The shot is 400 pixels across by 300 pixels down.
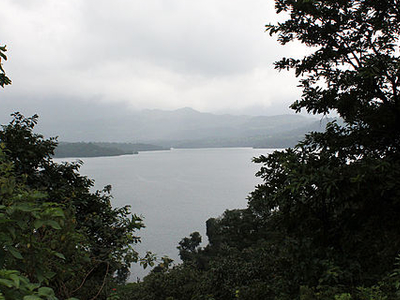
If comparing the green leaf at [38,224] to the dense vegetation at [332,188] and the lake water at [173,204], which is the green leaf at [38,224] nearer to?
the dense vegetation at [332,188]

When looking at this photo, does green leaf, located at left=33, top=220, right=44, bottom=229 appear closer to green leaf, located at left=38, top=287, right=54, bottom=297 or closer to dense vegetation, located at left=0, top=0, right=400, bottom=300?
green leaf, located at left=38, top=287, right=54, bottom=297

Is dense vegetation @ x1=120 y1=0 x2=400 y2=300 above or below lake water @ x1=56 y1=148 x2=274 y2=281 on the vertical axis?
above

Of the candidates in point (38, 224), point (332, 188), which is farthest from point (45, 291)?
point (332, 188)

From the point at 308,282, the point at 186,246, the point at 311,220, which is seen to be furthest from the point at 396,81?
the point at 186,246

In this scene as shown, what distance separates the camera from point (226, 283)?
11.1 metres

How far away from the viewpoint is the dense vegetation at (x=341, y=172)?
16.1ft

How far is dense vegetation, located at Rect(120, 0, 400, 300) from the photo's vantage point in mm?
4902

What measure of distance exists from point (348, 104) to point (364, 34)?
1.61 metres

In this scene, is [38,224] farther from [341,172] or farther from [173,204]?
[173,204]

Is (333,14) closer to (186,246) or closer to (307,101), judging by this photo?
(307,101)

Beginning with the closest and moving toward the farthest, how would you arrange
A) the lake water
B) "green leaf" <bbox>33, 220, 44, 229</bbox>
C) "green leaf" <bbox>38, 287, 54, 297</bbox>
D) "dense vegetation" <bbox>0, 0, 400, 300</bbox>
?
"green leaf" <bbox>38, 287, 54, 297</bbox> < "green leaf" <bbox>33, 220, 44, 229</bbox> < "dense vegetation" <bbox>0, 0, 400, 300</bbox> < the lake water

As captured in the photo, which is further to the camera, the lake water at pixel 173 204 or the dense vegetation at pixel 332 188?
the lake water at pixel 173 204

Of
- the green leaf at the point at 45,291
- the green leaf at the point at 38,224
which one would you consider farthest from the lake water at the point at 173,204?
the green leaf at the point at 45,291

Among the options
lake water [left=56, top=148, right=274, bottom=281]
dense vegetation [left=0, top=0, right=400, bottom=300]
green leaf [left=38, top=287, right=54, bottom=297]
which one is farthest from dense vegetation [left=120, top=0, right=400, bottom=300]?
lake water [left=56, top=148, right=274, bottom=281]
